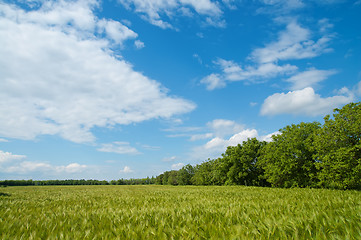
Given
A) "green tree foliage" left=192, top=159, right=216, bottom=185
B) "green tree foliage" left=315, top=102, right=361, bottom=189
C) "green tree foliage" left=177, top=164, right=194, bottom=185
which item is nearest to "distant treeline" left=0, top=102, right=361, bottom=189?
"green tree foliage" left=315, top=102, right=361, bottom=189

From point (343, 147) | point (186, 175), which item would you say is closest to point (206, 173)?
point (186, 175)

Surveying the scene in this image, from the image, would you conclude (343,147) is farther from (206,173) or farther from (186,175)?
(186,175)

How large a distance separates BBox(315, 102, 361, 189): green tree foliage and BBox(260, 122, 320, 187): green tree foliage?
243 inches

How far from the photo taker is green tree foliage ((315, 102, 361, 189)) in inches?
867

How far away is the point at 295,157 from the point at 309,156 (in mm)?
2264

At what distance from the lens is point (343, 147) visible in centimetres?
2303

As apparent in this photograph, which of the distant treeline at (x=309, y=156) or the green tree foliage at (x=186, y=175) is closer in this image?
the distant treeline at (x=309, y=156)

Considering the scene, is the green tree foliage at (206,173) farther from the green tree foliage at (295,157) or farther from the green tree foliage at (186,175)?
the green tree foliage at (295,157)

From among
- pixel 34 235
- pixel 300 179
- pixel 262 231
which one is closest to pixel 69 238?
pixel 34 235

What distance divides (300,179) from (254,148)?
828 inches

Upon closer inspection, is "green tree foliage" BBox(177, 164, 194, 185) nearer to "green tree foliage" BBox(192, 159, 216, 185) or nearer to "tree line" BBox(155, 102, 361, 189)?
"green tree foliage" BBox(192, 159, 216, 185)

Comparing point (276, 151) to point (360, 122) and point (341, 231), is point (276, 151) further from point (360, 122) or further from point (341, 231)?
point (341, 231)

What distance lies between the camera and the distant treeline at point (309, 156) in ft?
73.9

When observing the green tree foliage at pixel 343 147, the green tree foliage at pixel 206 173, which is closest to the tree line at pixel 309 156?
the green tree foliage at pixel 343 147
